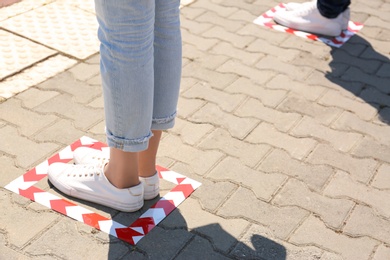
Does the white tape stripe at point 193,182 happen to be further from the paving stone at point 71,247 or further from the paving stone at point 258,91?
the paving stone at point 258,91

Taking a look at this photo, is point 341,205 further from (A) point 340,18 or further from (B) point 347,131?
(A) point 340,18

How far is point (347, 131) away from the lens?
355cm

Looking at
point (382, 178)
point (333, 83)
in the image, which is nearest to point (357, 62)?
point (333, 83)

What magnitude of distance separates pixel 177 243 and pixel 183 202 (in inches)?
10.8

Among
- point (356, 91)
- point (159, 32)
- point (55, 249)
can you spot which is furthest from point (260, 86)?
point (55, 249)

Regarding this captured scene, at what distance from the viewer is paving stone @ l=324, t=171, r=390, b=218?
300 centimetres

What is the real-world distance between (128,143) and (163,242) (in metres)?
0.42

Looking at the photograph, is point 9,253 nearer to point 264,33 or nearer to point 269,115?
point 269,115

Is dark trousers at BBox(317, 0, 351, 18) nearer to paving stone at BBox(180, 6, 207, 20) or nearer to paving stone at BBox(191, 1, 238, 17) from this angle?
paving stone at BBox(191, 1, 238, 17)

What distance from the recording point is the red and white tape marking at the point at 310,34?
14.8 ft

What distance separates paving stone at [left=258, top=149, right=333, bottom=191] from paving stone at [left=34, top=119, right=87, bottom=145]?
34.8 inches

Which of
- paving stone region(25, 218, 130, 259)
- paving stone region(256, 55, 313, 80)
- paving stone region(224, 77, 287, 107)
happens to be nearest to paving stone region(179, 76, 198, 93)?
paving stone region(224, 77, 287, 107)

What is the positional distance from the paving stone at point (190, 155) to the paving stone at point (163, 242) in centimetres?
45

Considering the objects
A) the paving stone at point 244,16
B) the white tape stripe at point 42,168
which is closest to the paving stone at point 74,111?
the white tape stripe at point 42,168
